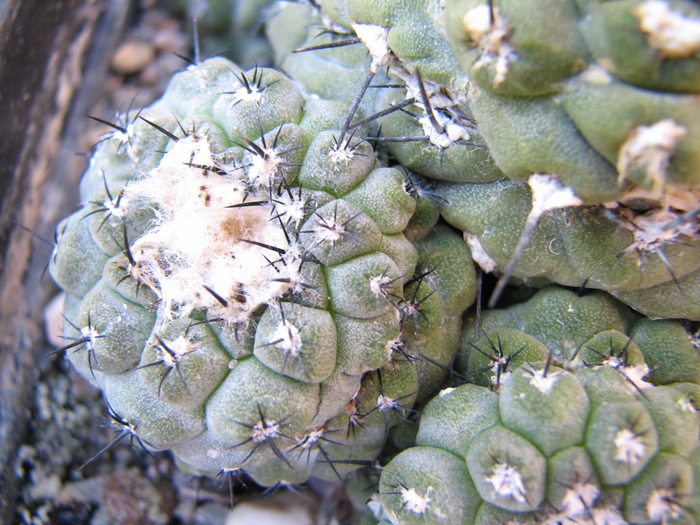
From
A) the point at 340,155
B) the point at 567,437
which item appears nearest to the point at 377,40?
the point at 340,155

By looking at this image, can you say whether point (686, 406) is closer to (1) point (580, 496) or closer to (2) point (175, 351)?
(1) point (580, 496)

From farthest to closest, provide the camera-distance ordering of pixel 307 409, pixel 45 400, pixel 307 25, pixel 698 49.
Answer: pixel 45 400
pixel 307 25
pixel 307 409
pixel 698 49

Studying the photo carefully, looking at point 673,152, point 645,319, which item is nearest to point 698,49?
point 673,152

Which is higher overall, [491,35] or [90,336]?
[491,35]

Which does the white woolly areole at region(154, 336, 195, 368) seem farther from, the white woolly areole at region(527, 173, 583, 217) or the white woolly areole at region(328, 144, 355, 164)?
the white woolly areole at region(527, 173, 583, 217)

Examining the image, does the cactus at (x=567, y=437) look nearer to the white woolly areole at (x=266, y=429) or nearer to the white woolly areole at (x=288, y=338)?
the white woolly areole at (x=266, y=429)

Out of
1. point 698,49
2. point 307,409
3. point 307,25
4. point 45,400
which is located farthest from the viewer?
point 45,400

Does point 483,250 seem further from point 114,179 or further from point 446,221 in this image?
point 114,179

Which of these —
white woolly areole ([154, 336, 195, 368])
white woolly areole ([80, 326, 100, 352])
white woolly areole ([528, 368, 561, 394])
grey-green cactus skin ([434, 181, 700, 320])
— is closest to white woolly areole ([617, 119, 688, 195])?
grey-green cactus skin ([434, 181, 700, 320])
